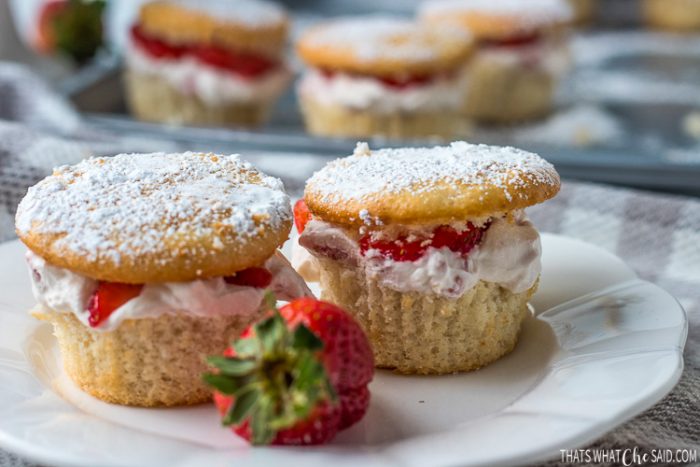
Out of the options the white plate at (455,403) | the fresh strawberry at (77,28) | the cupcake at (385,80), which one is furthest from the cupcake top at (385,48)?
the white plate at (455,403)

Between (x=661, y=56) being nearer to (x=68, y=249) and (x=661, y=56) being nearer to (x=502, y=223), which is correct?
(x=502, y=223)

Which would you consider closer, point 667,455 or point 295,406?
point 295,406

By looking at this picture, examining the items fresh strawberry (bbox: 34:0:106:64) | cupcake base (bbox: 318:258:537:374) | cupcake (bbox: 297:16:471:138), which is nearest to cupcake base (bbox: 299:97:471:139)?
cupcake (bbox: 297:16:471:138)

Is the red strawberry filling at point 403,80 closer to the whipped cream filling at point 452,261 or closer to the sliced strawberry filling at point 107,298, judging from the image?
the whipped cream filling at point 452,261

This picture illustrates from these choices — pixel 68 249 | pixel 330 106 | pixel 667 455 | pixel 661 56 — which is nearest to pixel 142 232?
pixel 68 249

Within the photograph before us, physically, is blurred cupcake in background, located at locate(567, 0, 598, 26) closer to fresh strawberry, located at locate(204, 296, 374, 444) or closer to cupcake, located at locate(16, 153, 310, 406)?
cupcake, located at locate(16, 153, 310, 406)
